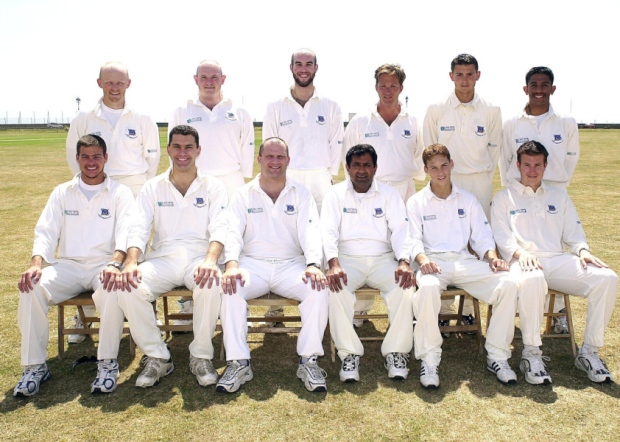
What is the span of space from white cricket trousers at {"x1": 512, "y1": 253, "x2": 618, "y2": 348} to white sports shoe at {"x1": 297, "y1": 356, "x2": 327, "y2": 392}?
5.88 feet

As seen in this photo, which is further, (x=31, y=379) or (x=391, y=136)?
(x=391, y=136)

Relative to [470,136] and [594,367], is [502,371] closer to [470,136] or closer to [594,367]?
[594,367]

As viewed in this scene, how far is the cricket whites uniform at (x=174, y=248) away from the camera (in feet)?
15.4

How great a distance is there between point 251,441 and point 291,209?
2.29 m

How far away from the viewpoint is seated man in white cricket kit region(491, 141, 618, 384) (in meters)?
4.79

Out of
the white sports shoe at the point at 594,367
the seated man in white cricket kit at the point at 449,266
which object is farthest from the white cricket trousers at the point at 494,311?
the white sports shoe at the point at 594,367

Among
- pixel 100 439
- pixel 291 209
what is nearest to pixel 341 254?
pixel 291 209

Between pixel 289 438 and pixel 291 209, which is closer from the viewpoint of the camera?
pixel 289 438

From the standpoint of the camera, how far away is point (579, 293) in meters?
5.06

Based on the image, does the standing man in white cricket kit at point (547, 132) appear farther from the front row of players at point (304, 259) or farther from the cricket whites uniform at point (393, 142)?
the cricket whites uniform at point (393, 142)

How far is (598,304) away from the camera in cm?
489

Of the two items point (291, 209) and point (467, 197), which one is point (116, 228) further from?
point (467, 197)

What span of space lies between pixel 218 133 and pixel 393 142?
1.95 metres

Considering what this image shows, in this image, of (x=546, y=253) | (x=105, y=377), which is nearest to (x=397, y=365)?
(x=546, y=253)
